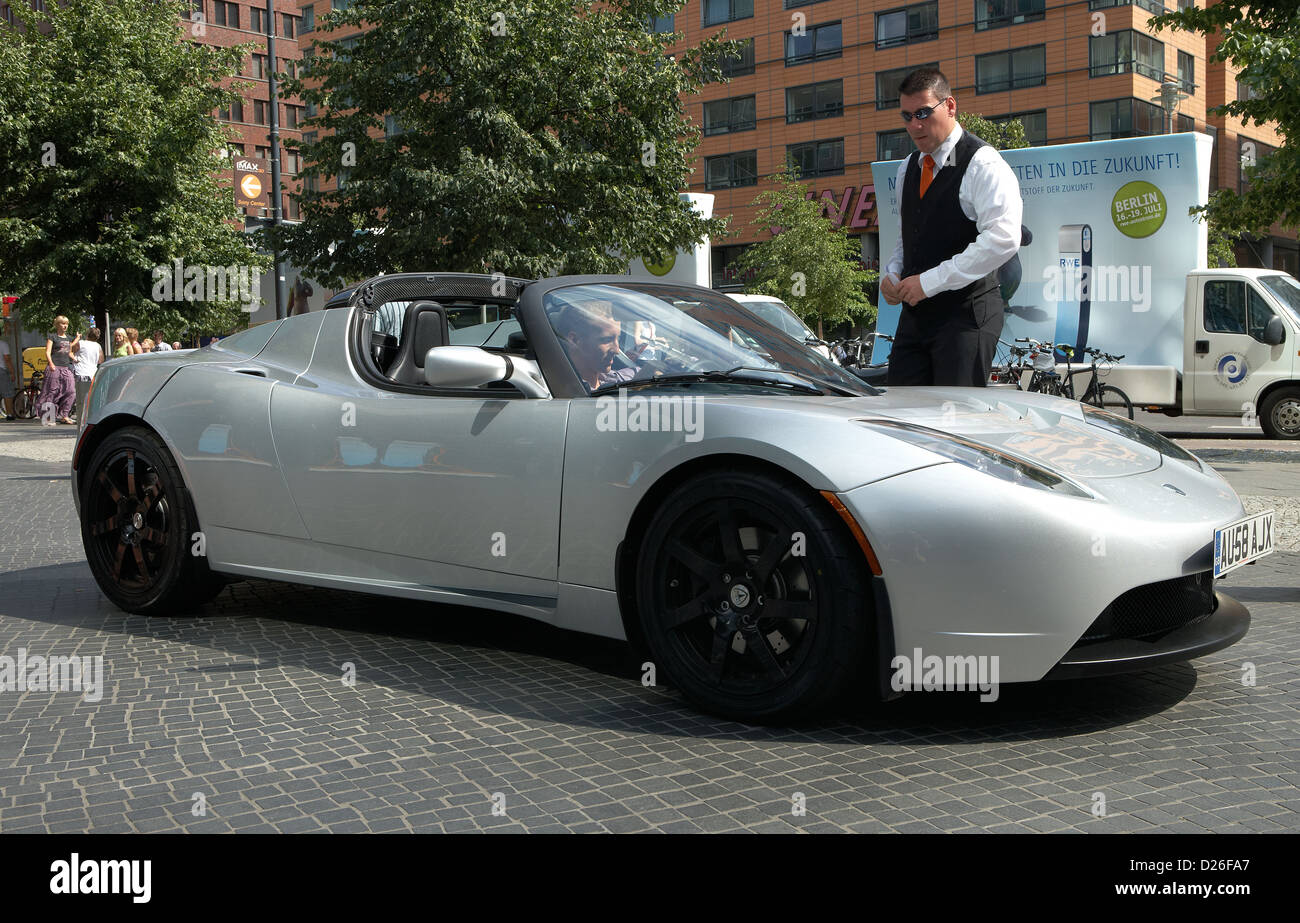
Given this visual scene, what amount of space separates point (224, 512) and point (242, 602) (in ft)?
2.64

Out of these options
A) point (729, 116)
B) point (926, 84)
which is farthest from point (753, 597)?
point (729, 116)

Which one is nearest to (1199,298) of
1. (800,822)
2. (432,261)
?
(432,261)

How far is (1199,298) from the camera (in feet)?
48.8

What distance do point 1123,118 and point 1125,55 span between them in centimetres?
218

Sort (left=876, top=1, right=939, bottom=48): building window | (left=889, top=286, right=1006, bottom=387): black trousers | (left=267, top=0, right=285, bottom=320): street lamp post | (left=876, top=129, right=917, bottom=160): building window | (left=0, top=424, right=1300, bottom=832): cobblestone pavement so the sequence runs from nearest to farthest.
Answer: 1. (left=0, top=424, right=1300, bottom=832): cobblestone pavement
2. (left=889, top=286, right=1006, bottom=387): black trousers
3. (left=267, top=0, right=285, bottom=320): street lamp post
4. (left=876, top=1, right=939, bottom=48): building window
5. (left=876, top=129, right=917, bottom=160): building window

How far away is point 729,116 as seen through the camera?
5669cm

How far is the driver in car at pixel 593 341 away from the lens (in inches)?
156

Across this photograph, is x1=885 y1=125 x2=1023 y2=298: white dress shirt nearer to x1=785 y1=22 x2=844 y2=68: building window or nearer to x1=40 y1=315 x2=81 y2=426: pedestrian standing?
x1=40 y1=315 x2=81 y2=426: pedestrian standing

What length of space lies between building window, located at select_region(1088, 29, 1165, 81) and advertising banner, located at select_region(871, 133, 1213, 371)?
110 ft

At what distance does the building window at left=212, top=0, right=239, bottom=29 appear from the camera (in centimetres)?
7650

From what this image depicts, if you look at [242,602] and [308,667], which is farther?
[242,602]

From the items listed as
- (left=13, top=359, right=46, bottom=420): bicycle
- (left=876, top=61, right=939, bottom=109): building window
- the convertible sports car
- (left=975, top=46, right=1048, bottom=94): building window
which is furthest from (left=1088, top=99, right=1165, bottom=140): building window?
the convertible sports car

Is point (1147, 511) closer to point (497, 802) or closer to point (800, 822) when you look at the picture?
point (800, 822)

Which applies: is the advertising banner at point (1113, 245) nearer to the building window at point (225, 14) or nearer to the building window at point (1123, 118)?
the building window at point (1123, 118)
